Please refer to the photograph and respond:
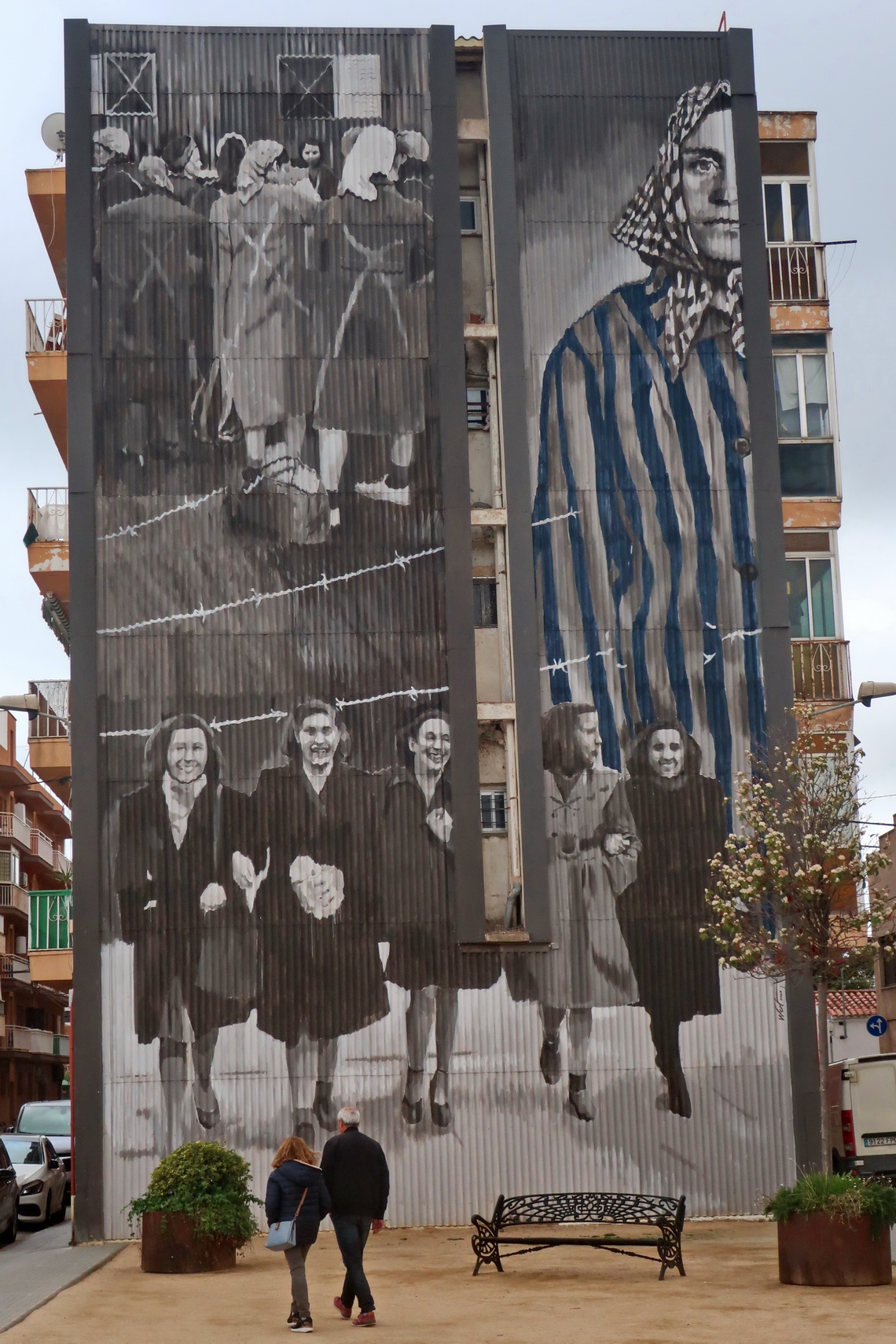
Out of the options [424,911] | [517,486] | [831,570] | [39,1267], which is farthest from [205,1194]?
[831,570]

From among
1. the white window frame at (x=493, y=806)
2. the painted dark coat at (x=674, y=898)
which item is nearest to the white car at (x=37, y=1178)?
the white window frame at (x=493, y=806)

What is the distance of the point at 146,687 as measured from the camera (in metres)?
22.7

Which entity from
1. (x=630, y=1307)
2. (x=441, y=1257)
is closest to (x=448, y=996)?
(x=441, y=1257)

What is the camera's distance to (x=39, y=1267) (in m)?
18.7

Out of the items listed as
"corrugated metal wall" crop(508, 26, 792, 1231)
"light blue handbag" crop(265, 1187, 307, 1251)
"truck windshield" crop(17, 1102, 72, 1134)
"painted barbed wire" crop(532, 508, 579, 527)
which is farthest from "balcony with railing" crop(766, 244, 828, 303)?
"truck windshield" crop(17, 1102, 72, 1134)

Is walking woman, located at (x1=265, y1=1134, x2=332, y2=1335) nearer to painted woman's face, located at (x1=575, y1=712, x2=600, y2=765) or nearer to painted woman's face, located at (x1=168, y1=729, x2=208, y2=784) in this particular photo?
painted woman's face, located at (x1=168, y1=729, x2=208, y2=784)

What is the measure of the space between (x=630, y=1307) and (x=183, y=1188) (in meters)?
5.17

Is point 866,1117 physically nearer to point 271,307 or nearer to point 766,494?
point 766,494

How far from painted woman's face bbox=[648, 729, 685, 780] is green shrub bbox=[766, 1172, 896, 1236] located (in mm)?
8472

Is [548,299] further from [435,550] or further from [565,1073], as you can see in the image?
Answer: [565,1073]

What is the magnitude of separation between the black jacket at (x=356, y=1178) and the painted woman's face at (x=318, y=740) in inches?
343

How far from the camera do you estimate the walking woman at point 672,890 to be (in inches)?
880

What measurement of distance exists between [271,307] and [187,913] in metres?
8.36

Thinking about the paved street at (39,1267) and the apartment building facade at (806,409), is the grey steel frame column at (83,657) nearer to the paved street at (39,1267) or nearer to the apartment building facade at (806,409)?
the paved street at (39,1267)
